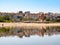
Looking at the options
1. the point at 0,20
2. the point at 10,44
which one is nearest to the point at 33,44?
the point at 10,44

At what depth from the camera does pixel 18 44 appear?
21266 millimetres

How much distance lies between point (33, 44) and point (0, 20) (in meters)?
50.0

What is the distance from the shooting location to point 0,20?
231 feet

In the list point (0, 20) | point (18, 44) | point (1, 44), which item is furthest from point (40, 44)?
point (0, 20)

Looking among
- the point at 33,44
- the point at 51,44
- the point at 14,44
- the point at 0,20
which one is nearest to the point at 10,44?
the point at 14,44

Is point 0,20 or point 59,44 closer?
point 59,44

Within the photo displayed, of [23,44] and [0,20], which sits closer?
[23,44]

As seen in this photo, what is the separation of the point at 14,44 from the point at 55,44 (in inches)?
134

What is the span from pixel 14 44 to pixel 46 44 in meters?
2.65

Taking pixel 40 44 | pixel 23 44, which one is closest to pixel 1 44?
pixel 23 44

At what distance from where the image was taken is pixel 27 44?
69.9 feet

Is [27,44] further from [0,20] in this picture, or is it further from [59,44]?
[0,20]

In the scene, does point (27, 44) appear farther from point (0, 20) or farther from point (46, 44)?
point (0, 20)

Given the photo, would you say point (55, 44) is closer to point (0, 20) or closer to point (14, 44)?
point (14, 44)
